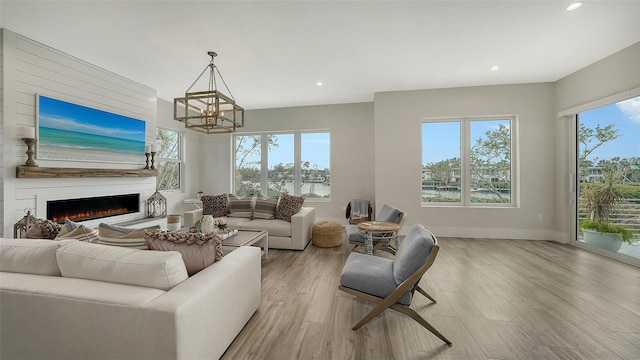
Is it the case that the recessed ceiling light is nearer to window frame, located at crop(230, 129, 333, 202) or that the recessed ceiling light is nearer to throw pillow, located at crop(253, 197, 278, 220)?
window frame, located at crop(230, 129, 333, 202)

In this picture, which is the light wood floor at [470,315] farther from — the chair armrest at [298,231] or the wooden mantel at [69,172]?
the wooden mantel at [69,172]

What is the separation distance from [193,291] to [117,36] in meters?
3.37

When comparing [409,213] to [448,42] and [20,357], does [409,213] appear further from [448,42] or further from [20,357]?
[20,357]

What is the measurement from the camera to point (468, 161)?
484 cm

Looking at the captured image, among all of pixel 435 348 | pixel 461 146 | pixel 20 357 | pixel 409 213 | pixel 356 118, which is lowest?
pixel 435 348

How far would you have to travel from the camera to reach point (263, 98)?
209 inches

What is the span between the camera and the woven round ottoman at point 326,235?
13.4 ft

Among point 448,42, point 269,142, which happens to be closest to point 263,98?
point 269,142

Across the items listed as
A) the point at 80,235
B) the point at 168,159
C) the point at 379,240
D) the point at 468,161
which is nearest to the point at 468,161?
the point at 468,161

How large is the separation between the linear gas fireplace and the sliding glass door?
307 inches

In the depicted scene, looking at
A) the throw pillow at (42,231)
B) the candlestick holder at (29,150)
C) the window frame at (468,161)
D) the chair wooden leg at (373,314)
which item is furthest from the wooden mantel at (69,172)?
the window frame at (468,161)

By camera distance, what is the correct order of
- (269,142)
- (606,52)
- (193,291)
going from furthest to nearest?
(269,142)
(606,52)
(193,291)

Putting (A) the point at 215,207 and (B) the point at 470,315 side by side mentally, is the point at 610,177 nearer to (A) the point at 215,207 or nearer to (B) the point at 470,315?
(B) the point at 470,315

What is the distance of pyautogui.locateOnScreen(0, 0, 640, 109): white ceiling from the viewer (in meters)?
2.48
